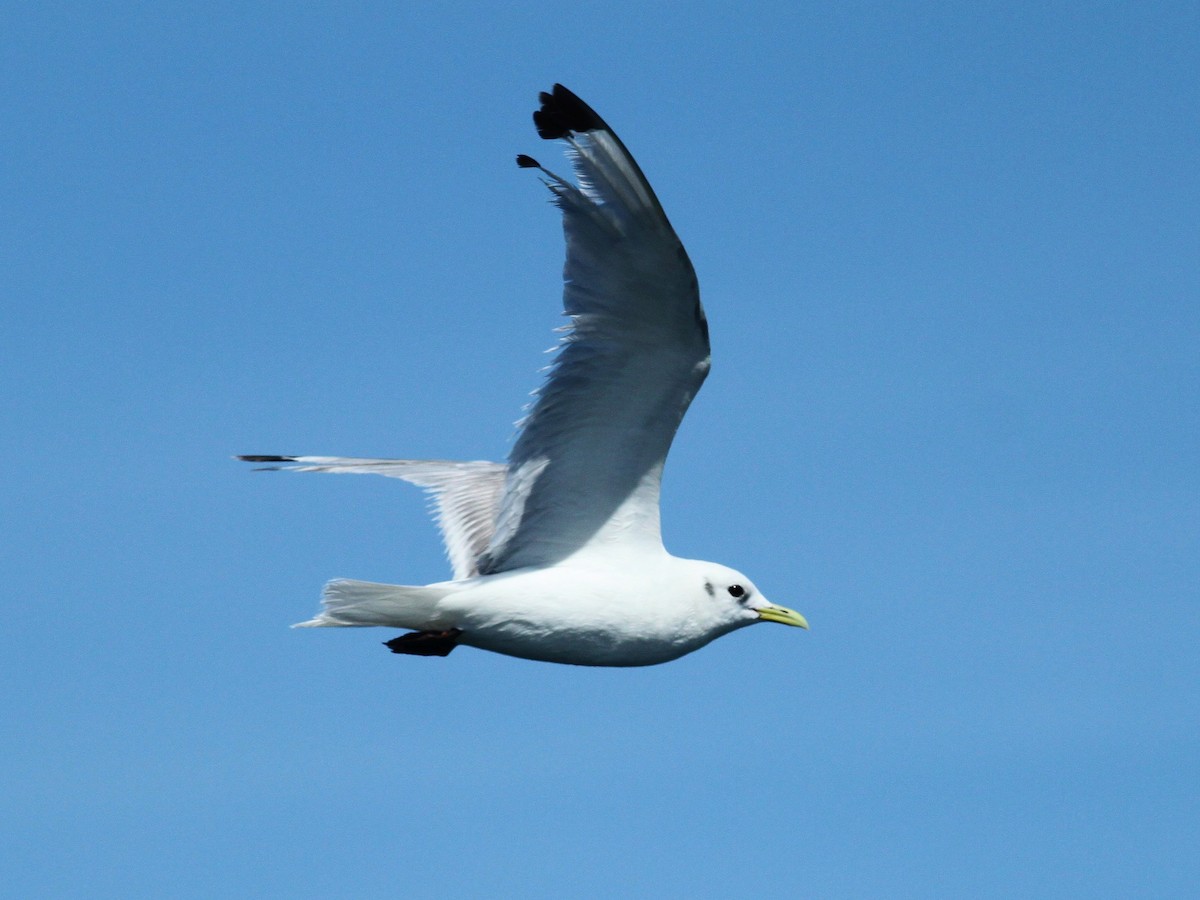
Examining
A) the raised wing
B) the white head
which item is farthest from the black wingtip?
the white head

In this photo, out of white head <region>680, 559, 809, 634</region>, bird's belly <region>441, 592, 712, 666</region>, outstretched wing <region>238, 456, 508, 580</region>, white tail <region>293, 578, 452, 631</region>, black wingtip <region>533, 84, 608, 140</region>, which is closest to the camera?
black wingtip <region>533, 84, 608, 140</region>

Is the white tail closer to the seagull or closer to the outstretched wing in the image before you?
the seagull

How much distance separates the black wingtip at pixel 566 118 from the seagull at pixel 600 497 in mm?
105

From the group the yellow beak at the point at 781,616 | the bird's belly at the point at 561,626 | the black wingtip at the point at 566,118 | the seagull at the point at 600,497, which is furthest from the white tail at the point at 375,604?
the black wingtip at the point at 566,118

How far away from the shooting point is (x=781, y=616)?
1043cm

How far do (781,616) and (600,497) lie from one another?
1516 millimetres

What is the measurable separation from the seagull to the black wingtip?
4.1 inches

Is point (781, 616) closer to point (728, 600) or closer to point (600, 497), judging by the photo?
point (728, 600)

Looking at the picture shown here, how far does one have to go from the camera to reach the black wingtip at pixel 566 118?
818 centimetres

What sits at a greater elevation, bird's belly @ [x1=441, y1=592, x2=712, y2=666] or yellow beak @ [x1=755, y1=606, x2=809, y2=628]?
yellow beak @ [x1=755, y1=606, x2=809, y2=628]

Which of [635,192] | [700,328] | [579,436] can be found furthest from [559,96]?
[579,436]

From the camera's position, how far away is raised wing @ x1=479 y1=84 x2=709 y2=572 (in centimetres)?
834

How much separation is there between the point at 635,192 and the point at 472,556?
10.9ft

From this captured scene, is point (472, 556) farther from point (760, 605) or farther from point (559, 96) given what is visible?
point (559, 96)
